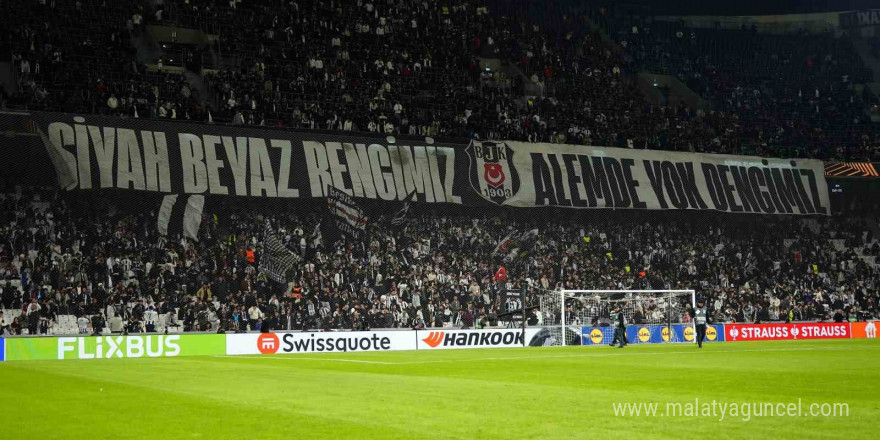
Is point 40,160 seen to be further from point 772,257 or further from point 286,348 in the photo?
point 772,257

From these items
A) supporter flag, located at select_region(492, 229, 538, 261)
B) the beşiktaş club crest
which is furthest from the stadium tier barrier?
the beşiktaş club crest

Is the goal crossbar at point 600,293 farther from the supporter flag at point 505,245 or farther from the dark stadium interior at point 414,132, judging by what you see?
the supporter flag at point 505,245

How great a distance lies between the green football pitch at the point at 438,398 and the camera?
1090 cm

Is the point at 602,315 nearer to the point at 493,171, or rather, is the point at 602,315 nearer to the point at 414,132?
the point at 493,171

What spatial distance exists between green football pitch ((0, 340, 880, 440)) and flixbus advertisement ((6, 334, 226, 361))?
434 cm

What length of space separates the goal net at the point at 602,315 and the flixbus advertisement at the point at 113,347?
1244 cm

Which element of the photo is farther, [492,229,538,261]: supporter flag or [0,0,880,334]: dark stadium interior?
[492,229,538,261]: supporter flag

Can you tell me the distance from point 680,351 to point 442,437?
21.1m

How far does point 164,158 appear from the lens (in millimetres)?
34594

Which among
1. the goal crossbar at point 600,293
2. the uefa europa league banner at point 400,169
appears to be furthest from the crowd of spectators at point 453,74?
the goal crossbar at point 600,293

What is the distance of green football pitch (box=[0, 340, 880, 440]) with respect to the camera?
10898 millimetres

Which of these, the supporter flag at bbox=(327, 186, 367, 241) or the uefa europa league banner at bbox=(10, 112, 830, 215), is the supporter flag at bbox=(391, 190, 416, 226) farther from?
the supporter flag at bbox=(327, 186, 367, 241)

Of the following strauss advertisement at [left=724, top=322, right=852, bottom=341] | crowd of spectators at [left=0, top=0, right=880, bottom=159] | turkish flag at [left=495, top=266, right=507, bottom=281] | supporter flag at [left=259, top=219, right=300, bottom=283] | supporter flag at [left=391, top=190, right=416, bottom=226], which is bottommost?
strauss advertisement at [left=724, top=322, right=852, bottom=341]

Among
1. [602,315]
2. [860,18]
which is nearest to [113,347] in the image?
[602,315]
